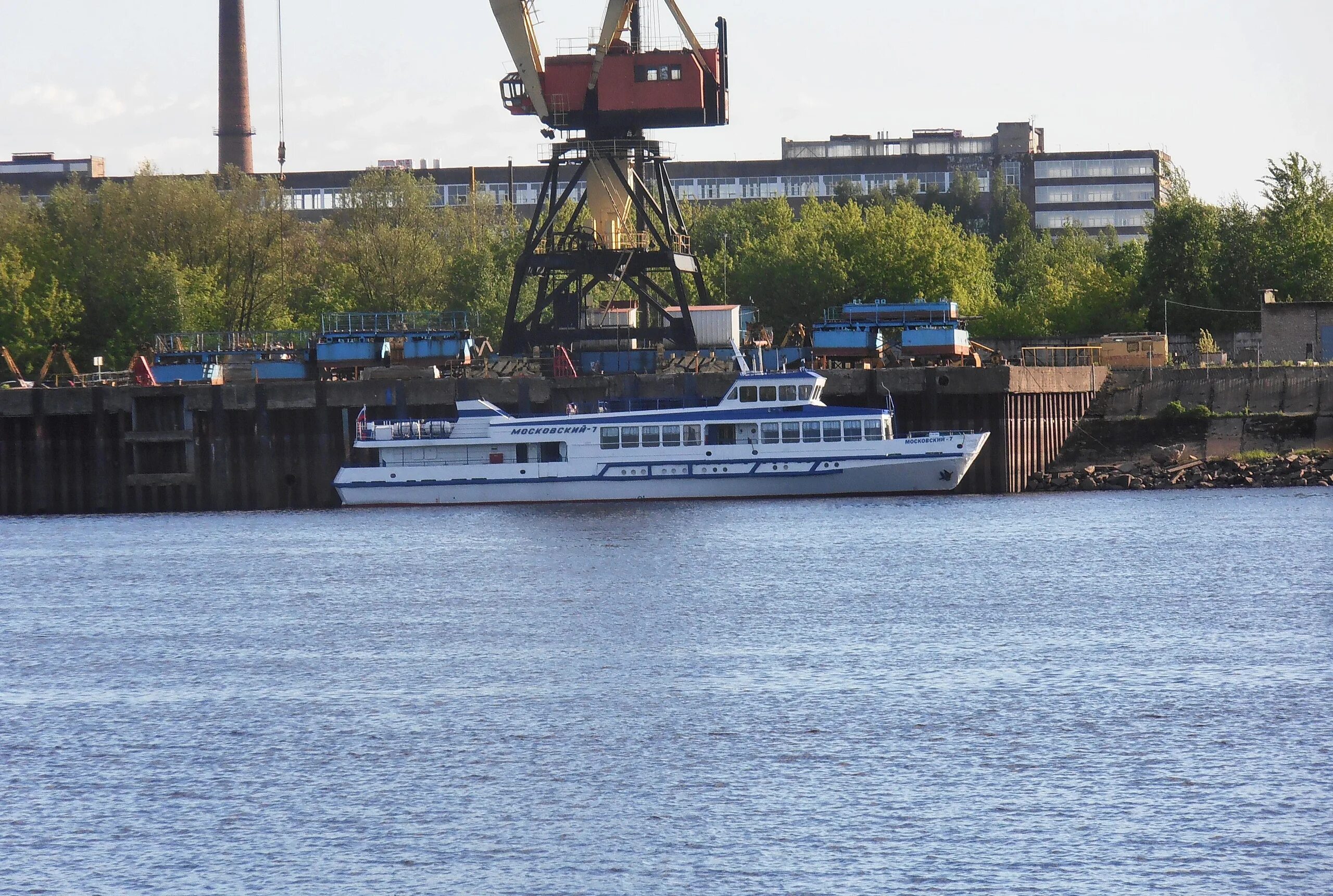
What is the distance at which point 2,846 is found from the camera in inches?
1098

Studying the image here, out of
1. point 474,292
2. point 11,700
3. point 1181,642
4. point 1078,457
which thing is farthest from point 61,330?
point 1181,642

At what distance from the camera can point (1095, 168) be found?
174 m

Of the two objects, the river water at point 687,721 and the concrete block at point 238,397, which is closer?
the river water at point 687,721

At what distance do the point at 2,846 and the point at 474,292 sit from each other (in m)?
99.3

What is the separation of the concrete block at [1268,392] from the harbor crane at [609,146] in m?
26.9

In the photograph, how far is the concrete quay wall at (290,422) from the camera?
83.7 metres

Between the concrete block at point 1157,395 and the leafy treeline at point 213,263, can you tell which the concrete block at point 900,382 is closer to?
the concrete block at point 1157,395

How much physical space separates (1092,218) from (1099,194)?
240cm

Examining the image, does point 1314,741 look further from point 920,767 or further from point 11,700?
point 11,700

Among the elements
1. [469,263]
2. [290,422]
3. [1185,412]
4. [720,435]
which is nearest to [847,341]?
A: [720,435]

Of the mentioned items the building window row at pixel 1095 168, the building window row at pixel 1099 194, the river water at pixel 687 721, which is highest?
→ the building window row at pixel 1095 168

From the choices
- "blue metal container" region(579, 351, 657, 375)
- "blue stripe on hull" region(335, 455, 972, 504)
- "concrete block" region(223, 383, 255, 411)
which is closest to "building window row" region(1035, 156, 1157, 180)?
"blue metal container" region(579, 351, 657, 375)

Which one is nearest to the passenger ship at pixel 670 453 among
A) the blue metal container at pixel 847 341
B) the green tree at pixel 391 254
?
the blue metal container at pixel 847 341

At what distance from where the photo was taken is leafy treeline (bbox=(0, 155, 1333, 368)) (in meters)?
108
